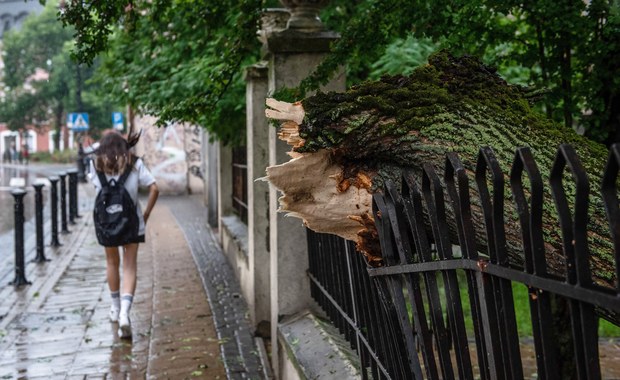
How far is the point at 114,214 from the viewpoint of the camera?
22.7ft

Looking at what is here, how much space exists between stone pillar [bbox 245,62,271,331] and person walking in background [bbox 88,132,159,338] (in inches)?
43.2

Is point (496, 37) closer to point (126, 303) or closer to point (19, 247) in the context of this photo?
point (126, 303)

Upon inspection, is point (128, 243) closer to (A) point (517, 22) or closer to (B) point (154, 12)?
(B) point (154, 12)

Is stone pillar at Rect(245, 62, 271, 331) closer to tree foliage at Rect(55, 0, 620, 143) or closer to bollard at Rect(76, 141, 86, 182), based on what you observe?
tree foliage at Rect(55, 0, 620, 143)

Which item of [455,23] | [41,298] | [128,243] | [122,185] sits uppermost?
[455,23]

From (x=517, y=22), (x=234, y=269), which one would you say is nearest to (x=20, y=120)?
(x=234, y=269)

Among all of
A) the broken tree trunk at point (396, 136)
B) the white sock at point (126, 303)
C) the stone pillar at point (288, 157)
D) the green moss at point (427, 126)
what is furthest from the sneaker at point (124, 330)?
the green moss at point (427, 126)

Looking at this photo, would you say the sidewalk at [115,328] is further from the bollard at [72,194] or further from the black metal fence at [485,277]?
the bollard at [72,194]

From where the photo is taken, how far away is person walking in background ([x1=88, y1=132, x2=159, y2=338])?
22.7 feet

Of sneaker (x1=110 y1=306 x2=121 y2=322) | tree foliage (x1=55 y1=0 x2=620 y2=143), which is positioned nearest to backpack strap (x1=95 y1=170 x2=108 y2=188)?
sneaker (x1=110 y1=306 x2=121 y2=322)

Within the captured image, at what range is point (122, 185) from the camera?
698cm

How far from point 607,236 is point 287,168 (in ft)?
3.47

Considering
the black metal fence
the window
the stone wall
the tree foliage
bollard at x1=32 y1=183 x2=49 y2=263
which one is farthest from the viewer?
the stone wall

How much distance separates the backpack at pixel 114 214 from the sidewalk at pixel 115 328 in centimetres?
83
